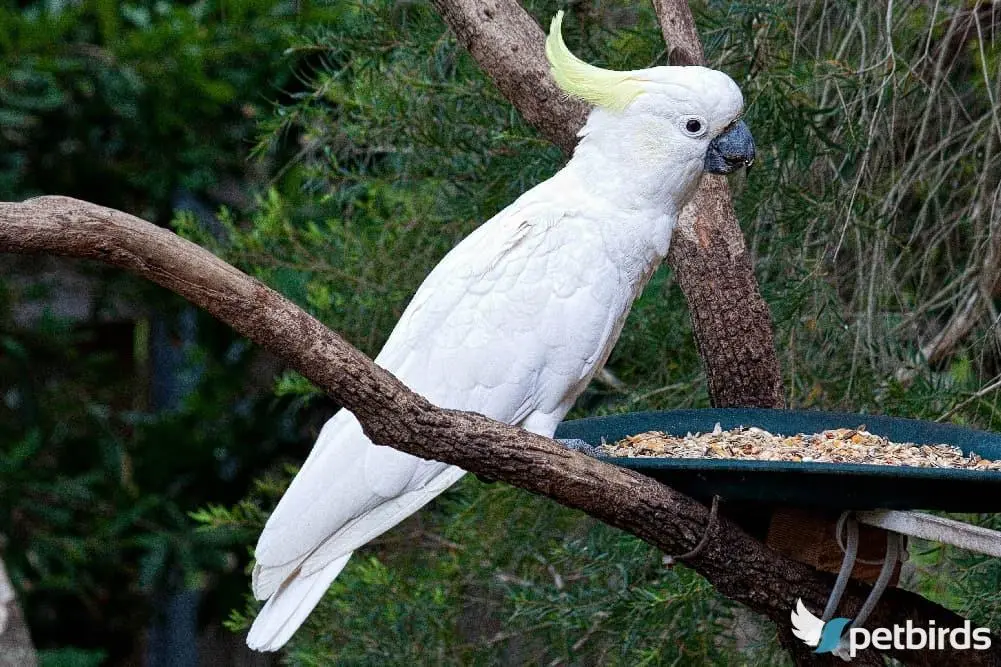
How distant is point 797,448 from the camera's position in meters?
1.37

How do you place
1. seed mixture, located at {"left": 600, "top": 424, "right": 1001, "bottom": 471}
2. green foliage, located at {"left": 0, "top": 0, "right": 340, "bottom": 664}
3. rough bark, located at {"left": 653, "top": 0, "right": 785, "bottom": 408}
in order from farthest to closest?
green foliage, located at {"left": 0, "top": 0, "right": 340, "bottom": 664}
rough bark, located at {"left": 653, "top": 0, "right": 785, "bottom": 408}
seed mixture, located at {"left": 600, "top": 424, "right": 1001, "bottom": 471}

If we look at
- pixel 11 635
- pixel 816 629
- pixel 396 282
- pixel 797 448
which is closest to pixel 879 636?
pixel 816 629

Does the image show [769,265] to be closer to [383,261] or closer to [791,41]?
[791,41]

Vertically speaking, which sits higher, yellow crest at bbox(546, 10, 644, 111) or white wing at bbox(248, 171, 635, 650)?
yellow crest at bbox(546, 10, 644, 111)

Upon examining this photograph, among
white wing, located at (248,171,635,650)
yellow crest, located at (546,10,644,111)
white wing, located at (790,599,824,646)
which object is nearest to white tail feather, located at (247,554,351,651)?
white wing, located at (248,171,635,650)

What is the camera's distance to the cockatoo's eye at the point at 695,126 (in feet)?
4.84

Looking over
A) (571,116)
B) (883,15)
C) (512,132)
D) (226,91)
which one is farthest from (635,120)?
(226,91)

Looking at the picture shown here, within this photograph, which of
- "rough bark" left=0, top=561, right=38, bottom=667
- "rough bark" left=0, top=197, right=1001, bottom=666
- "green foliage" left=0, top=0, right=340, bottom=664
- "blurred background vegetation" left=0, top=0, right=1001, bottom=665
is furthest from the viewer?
"green foliage" left=0, top=0, right=340, bottom=664

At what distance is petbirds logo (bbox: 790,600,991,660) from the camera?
139 centimetres

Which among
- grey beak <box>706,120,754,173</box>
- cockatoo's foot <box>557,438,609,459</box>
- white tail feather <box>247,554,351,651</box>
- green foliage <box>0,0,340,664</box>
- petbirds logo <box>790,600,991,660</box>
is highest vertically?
grey beak <box>706,120,754,173</box>

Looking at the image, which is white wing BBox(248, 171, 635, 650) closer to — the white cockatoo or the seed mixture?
the white cockatoo

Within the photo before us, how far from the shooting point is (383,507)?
1.55 m

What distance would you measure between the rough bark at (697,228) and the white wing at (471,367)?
0.16 meters

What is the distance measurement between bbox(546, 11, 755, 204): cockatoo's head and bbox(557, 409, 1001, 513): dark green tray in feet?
1.20
